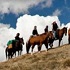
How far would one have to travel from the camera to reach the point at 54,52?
31406 millimetres

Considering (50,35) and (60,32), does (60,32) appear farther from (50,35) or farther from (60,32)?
(50,35)

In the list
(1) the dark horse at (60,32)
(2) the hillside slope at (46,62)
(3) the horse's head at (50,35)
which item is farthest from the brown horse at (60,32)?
(2) the hillside slope at (46,62)

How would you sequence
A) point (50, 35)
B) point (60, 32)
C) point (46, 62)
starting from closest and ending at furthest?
point (46, 62)
point (50, 35)
point (60, 32)

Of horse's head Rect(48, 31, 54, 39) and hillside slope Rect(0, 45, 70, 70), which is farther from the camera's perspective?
horse's head Rect(48, 31, 54, 39)

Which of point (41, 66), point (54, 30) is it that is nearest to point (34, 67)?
point (41, 66)

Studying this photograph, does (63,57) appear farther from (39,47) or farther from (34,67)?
(39,47)

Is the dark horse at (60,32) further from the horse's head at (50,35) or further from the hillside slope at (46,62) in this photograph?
the hillside slope at (46,62)

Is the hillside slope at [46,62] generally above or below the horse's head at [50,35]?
below

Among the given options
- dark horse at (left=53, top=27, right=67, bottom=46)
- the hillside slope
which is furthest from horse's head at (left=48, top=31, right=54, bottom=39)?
the hillside slope

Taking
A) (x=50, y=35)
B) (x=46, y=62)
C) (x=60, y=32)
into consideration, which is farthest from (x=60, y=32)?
(x=46, y=62)

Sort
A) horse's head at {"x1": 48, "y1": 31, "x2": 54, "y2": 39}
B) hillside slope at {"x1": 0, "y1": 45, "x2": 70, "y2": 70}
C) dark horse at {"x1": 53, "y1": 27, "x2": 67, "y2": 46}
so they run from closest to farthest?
1. hillside slope at {"x1": 0, "y1": 45, "x2": 70, "y2": 70}
2. horse's head at {"x1": 48, "y1": 31, "x2": 54, "y2": 39}
3. dark horse at {"x1": 53, "y1": 27, "x2": 67, "y2": 46}

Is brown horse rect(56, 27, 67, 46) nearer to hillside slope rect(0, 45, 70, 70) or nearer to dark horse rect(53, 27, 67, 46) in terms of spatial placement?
dark horse rect(53, 27, 67, 46)

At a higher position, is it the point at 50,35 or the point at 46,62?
the point at 50,35

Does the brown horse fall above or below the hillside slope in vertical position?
above
